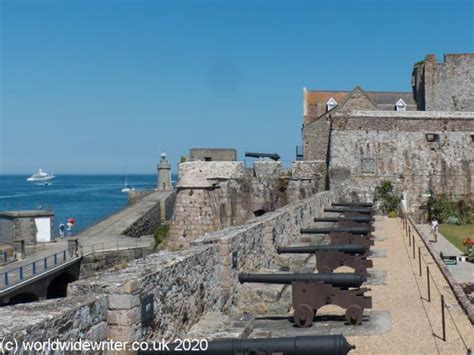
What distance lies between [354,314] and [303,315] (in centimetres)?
74

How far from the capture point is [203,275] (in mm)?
8258

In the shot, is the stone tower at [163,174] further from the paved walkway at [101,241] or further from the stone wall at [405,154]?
the stone wall at [405,154]

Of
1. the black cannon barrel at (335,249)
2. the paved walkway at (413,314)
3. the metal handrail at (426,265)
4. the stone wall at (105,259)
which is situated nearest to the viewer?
the paved walkway at (413,314)

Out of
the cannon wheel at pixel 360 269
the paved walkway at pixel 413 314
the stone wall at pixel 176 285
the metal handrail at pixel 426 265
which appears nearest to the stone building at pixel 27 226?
the metal handrail at pixel 426 265

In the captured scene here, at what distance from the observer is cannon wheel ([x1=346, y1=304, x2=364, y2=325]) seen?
8875 mm

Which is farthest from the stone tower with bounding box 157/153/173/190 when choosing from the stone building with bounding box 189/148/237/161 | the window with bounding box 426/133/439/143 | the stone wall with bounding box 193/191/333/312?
the stone wall with bounding box 193/191/333/312

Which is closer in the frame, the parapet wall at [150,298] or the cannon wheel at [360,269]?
A: the parapet wall at [150,298]

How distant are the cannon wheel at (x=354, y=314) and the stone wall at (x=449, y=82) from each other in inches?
1203

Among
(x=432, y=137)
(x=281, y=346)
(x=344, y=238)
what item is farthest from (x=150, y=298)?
(x=432, y=137)

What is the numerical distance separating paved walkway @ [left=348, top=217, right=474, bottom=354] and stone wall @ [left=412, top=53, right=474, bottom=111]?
935 inches

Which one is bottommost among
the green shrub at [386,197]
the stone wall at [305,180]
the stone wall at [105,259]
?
the stone wall at [105,259]

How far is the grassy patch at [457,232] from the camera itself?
23466 millimetres

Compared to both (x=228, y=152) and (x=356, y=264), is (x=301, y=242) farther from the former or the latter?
(x=228, y=152)

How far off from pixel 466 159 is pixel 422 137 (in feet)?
7.09
